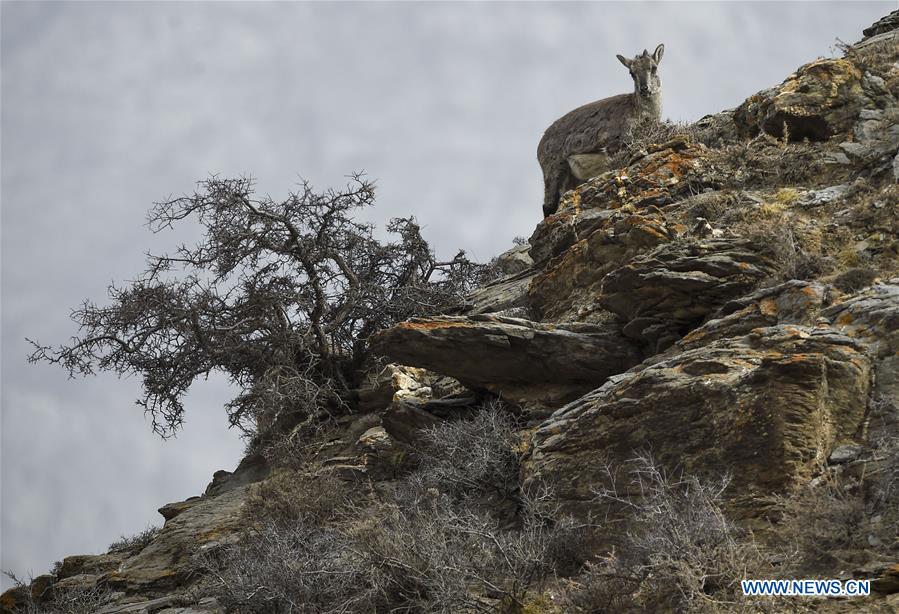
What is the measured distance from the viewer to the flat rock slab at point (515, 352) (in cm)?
1003

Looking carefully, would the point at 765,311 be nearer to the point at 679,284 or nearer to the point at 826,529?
the point at 679,284

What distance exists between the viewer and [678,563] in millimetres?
6031

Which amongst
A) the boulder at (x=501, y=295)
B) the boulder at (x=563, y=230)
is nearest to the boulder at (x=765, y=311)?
the boulder at (x=563, y=230)

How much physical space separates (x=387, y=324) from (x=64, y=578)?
5.38m

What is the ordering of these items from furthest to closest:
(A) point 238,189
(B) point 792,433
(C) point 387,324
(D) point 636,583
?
1. (C) point 387,324
2. (A) point 238,189
3. (B) point 792,433
4. (D) point 636,583

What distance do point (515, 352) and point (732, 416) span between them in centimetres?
313

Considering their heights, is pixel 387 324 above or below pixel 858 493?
above

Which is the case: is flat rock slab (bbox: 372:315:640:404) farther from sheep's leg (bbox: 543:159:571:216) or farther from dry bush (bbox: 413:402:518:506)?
sheep's leg (bbox: 543:159:571:216)

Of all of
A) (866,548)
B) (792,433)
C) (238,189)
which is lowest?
(866,548)

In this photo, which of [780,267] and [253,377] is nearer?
[780,267]

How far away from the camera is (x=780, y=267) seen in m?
9.20

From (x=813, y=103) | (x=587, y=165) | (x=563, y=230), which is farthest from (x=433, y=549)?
(x=587, y=165)

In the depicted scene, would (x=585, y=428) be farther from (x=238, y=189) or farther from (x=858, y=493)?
(x=238, y=189)

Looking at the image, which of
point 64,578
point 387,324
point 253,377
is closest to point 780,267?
point 387,324
